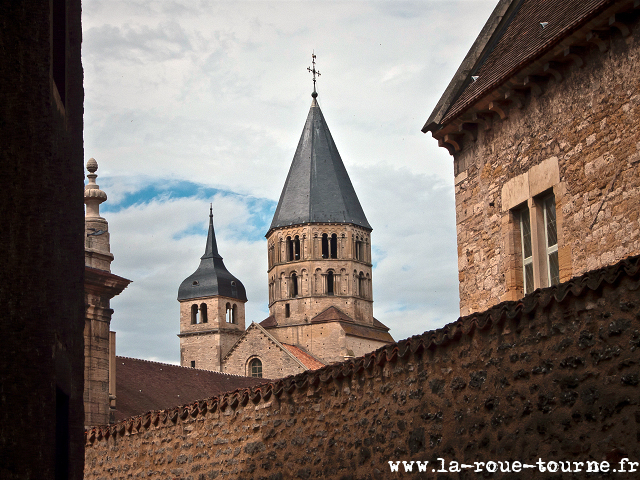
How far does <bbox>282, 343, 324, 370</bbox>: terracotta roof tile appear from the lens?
62.3m

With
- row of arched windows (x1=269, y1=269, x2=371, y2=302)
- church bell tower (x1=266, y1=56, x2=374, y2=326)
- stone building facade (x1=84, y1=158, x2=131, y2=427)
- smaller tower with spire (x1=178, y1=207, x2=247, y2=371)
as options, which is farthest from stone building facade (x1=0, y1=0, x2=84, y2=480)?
smaller tower with spire (x1=178, y1=207, x2=247, y2=371)

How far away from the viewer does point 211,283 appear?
79.7m

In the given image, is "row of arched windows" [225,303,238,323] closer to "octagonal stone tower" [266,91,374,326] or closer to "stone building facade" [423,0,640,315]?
"octagonal stone tower" [266,91,374,326]

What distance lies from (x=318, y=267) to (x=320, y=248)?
56.9 inches

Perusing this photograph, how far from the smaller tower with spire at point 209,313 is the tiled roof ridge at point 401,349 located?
63611mm

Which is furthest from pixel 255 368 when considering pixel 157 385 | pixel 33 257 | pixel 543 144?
pixel 33 257

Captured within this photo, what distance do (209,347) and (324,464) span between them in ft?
226

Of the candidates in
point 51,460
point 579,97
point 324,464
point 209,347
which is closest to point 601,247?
point 579,97

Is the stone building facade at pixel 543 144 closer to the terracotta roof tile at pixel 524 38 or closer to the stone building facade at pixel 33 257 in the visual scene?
the terracotta roof tile at pixel 524 38

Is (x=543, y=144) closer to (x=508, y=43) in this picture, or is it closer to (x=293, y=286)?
(x=508, y=43)

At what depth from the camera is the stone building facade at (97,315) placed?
2531 cm

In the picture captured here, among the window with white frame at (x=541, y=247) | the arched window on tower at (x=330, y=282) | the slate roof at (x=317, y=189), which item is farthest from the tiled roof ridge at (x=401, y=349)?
the slate roof at (x=317, y=189)

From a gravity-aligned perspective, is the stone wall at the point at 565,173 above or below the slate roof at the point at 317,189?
below

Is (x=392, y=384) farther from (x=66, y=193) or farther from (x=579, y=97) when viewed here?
(x=579, y=97)
